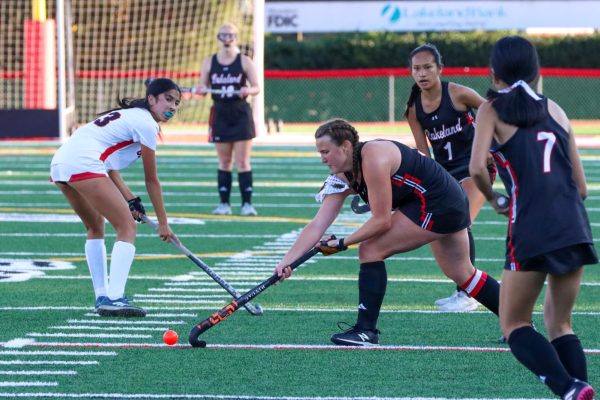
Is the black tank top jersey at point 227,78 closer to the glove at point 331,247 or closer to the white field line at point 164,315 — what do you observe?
the white field line at point 164,315

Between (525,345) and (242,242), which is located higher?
(525,345)

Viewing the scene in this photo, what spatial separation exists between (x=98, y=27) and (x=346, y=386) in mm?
25380

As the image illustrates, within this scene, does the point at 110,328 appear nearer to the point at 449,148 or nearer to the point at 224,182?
the point at 449,148

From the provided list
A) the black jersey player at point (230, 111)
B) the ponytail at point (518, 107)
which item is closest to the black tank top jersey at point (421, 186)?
the ponytail at point (518, 107)

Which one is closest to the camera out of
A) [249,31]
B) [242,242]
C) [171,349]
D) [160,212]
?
[171,349]

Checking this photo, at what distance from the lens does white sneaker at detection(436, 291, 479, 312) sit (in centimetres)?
794

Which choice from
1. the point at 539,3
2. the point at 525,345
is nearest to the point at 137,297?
the point at 525,345

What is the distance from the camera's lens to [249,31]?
85.8 feet

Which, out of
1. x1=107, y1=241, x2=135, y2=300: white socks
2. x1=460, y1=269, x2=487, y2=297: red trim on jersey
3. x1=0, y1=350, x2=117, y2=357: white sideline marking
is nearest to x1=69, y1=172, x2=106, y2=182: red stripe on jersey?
x1=107, y1=241, x2=135, y2=300: white socks

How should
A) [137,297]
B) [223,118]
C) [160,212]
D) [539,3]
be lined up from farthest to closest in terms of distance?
1. [539,3]
2. [223,118]
3. [137,297]
4. [160,212]

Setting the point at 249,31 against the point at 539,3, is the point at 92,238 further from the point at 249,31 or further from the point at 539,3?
the point at 539,3

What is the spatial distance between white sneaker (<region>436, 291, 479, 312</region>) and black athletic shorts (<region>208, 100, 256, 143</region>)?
6.07 metres

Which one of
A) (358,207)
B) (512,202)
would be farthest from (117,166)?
(512,202)

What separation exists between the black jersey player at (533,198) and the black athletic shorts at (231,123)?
29.3ft
